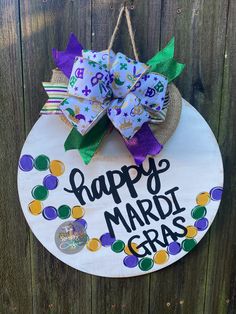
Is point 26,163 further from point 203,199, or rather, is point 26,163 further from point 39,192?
point 203,199

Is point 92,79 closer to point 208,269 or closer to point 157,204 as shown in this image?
point 157,204

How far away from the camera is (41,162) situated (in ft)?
2.92

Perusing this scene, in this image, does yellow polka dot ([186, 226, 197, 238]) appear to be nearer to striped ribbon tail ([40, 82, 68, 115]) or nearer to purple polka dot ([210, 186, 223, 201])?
purple polka dot ([210, 186, 223, 201])

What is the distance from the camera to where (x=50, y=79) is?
35.2 inches

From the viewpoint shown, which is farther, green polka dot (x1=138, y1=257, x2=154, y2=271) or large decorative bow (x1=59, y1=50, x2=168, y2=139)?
green polka dot (x1=138, y1=257, x2=154, y2=271)

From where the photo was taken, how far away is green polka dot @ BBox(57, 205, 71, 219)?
2.98ft

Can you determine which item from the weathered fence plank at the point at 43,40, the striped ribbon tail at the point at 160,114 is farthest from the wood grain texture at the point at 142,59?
the striped ribbon tail at the point at 160,114

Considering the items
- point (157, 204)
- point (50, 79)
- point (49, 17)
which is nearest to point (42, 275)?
point (157, 204)

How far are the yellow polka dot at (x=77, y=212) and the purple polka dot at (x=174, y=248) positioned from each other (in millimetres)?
236

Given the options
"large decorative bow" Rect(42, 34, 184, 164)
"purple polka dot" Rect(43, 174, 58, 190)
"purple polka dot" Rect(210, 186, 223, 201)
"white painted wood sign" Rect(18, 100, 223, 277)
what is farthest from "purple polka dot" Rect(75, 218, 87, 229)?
"purple polka dot" Rect(210, 186, 223, 201)

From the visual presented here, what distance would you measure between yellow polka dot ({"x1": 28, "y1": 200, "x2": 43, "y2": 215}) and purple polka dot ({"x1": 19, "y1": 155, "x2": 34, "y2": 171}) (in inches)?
3.3

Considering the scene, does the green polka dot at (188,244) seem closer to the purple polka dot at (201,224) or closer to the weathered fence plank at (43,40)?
the purple polka dot at (201,224)

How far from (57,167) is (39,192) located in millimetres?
76

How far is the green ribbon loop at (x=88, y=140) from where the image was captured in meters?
0.82
